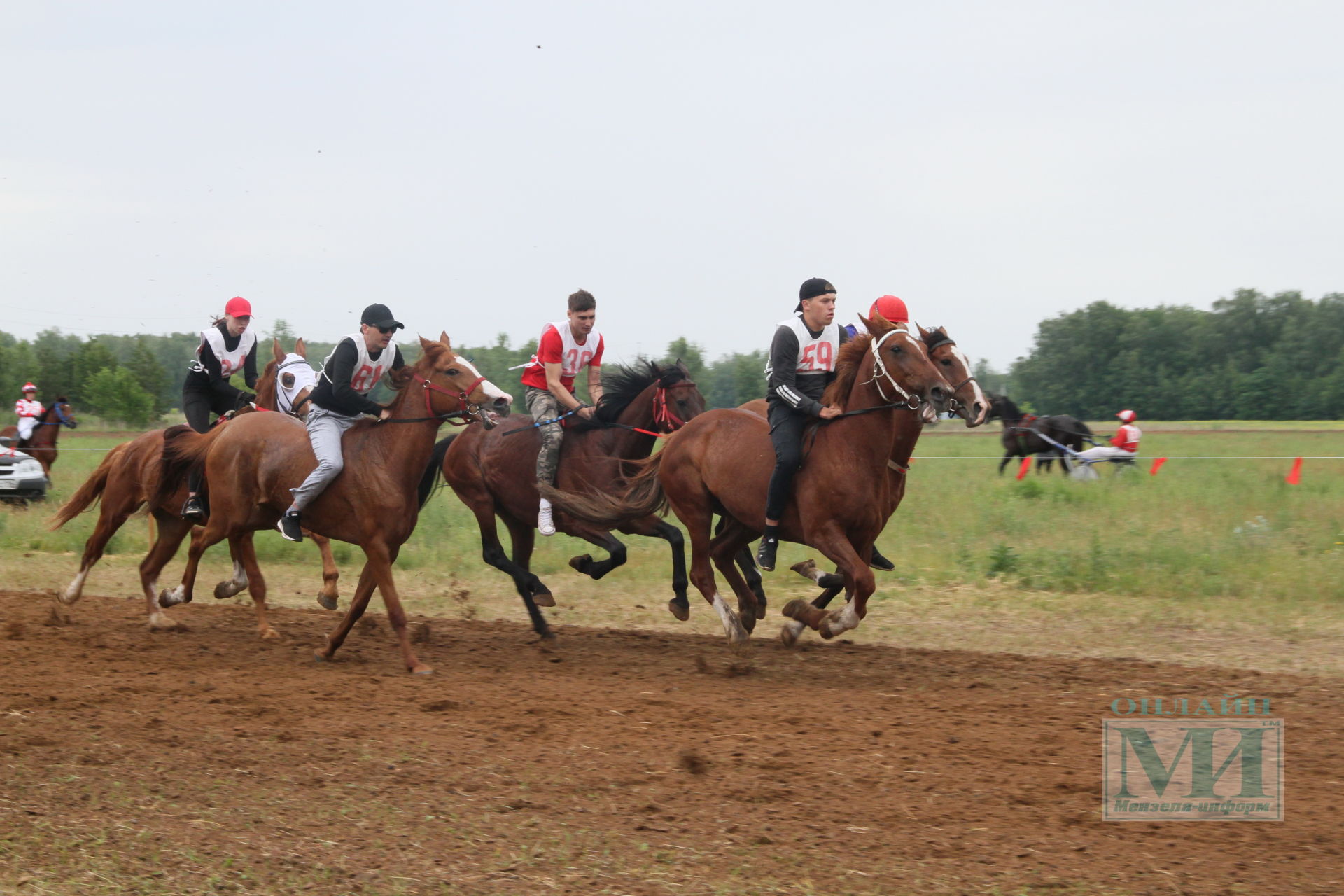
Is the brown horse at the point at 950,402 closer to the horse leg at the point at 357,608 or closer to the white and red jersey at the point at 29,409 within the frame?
the horse leg at the point at 357,608

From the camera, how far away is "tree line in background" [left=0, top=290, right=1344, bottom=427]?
48906mm

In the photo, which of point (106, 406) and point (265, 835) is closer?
point (265, 835)

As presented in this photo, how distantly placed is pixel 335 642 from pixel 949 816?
16.6 ft

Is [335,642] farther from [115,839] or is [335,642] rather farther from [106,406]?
[106,406]

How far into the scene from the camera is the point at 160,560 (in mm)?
10164

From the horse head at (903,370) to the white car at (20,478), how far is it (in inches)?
628

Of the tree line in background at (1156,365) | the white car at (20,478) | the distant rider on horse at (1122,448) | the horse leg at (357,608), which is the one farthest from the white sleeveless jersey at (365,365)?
the tree line in background at (1156,365)

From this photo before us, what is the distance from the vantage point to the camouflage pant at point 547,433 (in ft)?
32.2

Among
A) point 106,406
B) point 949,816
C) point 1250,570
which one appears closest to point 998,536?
point 1250,570

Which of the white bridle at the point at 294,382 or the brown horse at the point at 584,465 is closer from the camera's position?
the brown horse at the point at 584,465

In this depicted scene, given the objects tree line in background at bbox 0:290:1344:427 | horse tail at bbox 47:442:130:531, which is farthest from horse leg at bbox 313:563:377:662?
tree line in background at bbox 0:290:1344:427

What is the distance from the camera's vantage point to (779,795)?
515cm

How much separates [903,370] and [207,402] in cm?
650

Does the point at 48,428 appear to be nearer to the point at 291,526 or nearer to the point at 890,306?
the point at 291,526
